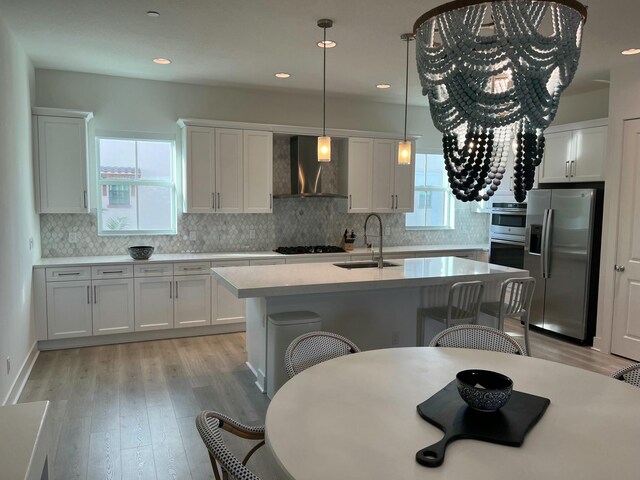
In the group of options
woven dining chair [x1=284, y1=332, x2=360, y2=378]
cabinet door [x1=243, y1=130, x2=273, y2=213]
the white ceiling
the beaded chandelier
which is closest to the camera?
the beaded chandelier

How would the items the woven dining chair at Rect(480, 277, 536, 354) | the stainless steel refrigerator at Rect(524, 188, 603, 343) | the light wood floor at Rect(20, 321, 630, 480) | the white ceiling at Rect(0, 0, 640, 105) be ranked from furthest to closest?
1. the stainless steel refrigerator at Rect(524, 188, 603, 343)
2. the woven dining chair at Rect(480, 277, 536, 354)
3. the white ceiling at Rect(0, 0, 640, 105)
4. the light wood floor at Rect(20, 321, 630, 480)

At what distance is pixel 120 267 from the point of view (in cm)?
484

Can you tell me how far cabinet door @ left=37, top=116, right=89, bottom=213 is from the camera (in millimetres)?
4730

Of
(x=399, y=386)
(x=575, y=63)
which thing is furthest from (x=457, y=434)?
(x=575, y=63)

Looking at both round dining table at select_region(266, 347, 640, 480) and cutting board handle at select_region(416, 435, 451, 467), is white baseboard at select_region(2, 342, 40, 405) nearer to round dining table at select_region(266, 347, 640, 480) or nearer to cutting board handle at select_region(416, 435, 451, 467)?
round dining table at select_region(266, 347, 640, 480)

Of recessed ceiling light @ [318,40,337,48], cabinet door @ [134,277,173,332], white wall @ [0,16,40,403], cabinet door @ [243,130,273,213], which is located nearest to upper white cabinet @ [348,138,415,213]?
cabinet door @ [243,130,273,213]

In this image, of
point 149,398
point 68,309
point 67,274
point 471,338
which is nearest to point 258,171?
point 67,274

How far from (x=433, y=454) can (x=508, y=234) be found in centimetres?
500

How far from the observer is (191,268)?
5125 millimetres

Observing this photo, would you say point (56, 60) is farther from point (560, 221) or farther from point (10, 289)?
point (560, 221)

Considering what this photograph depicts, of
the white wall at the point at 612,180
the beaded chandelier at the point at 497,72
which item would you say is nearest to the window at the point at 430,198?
the white wall at the point at 612,180

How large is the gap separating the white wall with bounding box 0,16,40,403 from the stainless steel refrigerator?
499 cm

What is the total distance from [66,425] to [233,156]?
10.6ft

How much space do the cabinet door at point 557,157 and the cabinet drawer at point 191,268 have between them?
154 inches
